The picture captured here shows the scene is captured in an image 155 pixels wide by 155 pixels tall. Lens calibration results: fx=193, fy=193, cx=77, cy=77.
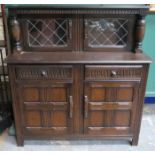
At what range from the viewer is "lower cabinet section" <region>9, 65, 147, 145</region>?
1.54 m

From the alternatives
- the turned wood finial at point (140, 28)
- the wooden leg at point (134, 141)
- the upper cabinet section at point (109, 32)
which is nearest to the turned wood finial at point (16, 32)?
the upper cabinet section at point (109, 32)

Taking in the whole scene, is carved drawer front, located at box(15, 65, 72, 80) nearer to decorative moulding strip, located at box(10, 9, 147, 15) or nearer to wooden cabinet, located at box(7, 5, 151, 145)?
wooden cabinet, located at box(7, 5, 151, 145)

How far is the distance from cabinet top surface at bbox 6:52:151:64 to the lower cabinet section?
0.05 metres

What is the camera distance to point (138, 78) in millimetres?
1560

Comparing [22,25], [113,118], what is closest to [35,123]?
[113,118]

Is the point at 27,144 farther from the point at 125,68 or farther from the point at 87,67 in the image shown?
the point at 125,68

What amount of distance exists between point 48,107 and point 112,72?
620 millimetres

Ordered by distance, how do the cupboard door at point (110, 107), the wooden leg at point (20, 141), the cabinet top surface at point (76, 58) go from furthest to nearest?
the wooden leg at point (20, 141), the cupboard door at point (110, 107), the cabinet top surface at point (76, 58)

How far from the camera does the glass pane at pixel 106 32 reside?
1660 mm

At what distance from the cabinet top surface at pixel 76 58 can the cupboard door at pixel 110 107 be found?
194 mm

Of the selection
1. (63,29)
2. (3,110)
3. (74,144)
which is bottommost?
(74,144)

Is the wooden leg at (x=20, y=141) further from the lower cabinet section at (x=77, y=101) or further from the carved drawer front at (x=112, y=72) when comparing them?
the carved drawer front at (x=112, y=72)

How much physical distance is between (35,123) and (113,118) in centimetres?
70

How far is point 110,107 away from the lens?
1662 mm
